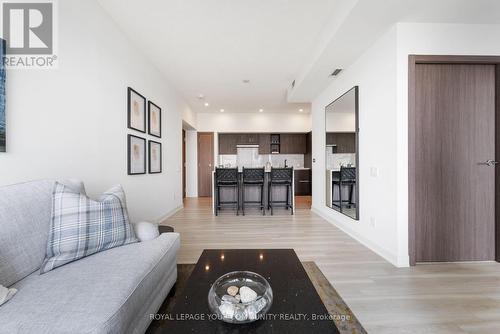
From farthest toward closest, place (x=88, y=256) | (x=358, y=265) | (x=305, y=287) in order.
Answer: (x=358, y=265), (x=88, y=256), (x=305, y=287)

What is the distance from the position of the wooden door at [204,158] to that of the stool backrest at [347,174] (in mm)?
4480

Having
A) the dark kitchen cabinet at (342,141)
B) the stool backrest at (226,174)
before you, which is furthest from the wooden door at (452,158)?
the stool backrest at (226,174)

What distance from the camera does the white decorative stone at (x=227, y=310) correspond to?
34.2 inches

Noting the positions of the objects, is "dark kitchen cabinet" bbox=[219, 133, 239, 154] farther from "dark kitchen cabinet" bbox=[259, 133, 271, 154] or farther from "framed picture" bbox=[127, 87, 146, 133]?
"framed picture" bbox=[127, 87, 146, 133]

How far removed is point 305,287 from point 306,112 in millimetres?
6411

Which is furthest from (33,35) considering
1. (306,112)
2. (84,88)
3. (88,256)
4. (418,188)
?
(306,112)

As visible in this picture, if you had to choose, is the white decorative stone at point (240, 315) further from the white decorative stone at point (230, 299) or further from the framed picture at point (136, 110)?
the framed picture at point (136, 110)

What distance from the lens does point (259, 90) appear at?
192 inches

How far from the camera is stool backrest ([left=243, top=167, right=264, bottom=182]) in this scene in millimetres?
4691

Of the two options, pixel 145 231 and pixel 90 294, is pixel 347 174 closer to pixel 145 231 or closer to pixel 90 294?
pixel 145 231

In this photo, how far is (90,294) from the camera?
0.99m

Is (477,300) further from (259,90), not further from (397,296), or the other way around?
(259,90)

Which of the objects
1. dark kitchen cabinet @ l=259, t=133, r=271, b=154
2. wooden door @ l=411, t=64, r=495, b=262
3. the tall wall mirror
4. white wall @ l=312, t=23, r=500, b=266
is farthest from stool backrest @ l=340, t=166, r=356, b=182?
dark kitchen cabinet @ l=259, t=133, r=271, b=154

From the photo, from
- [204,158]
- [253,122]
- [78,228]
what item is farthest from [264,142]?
[78,228]
